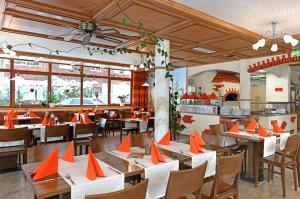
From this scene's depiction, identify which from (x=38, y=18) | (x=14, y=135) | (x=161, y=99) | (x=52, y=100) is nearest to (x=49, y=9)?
(x=38, y=18)

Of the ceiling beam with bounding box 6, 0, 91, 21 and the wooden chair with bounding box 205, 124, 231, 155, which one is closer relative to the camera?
the wooden chair with bounding box 205, 124, 231, 155

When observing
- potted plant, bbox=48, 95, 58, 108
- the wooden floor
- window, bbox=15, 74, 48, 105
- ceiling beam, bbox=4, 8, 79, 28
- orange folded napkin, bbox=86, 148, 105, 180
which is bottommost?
the wooden floor

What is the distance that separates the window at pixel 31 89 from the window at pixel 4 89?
252 mm

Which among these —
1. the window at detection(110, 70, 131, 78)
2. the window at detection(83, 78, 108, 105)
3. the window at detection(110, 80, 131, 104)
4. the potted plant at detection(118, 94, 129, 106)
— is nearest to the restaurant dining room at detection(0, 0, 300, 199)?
the window at detection(83, 78, 108, 105)

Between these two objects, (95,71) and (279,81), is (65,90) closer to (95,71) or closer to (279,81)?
(95,71)

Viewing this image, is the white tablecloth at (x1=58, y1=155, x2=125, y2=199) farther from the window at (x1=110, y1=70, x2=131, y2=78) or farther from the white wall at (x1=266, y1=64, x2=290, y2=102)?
the white wall at (x1=266, y1=64, x2=290, y2=102)

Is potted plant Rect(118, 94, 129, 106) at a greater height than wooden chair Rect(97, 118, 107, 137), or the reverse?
potted plant Rect(118, 94, 129, 106)

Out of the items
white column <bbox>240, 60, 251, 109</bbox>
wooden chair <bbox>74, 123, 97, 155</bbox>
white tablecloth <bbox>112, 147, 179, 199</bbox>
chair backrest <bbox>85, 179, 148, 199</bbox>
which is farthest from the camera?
white column <bbox>240, 60, 251, 109</bbox>

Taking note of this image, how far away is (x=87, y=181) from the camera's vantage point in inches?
64.4

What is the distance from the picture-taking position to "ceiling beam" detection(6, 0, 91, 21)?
118 inches

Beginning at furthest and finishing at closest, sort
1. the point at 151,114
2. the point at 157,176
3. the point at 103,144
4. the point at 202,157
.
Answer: the point at 151,114 → the point at 103,144 → the point at 202,157 → the point at 157,176

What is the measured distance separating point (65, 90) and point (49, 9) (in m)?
6.03

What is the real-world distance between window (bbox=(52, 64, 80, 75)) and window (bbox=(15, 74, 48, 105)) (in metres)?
0.48

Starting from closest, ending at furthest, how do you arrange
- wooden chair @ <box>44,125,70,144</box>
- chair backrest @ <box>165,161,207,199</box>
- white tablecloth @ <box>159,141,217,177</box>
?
chair backrest @ <box>165,161,207,199</box>
white tablecloth @ <box>159,141,217,177</box>
wooden chair @ <box>44,125,70,144</box>
